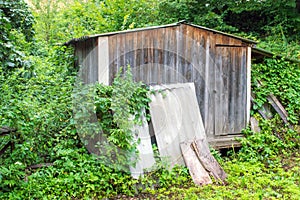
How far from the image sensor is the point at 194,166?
16.0 ft

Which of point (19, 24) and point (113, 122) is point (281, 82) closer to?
point (113, 122)

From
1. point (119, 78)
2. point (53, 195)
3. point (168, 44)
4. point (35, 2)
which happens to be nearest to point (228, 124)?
point (168, 44)

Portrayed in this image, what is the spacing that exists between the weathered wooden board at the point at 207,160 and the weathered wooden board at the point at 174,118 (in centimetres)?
15

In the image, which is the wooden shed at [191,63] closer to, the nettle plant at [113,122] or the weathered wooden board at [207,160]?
the nettle plant at [113,122]

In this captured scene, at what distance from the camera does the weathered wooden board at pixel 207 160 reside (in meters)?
4.81

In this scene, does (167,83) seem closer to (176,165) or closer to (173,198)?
(176,165)

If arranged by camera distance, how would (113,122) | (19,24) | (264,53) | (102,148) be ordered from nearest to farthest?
(102,148)
(113,122)
(264,53)
(19,24)

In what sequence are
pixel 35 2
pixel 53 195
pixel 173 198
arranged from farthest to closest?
pixel 35 2 → pixel 173 198 → pixel 53 195

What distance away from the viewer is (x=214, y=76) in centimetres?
574

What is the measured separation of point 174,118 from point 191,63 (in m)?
1.07

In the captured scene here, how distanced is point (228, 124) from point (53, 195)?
344 centimetres

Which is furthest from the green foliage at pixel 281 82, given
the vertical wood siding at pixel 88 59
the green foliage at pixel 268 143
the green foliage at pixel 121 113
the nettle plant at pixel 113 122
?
the vertical wood siding at pixel 88 59

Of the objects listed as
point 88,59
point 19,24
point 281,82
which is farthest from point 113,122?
point 19,24

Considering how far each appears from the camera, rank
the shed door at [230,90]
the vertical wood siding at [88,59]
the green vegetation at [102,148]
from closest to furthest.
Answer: the green vegetation at [102,148], the vertical wood siding at [88,59], the shed door at [230,90]
